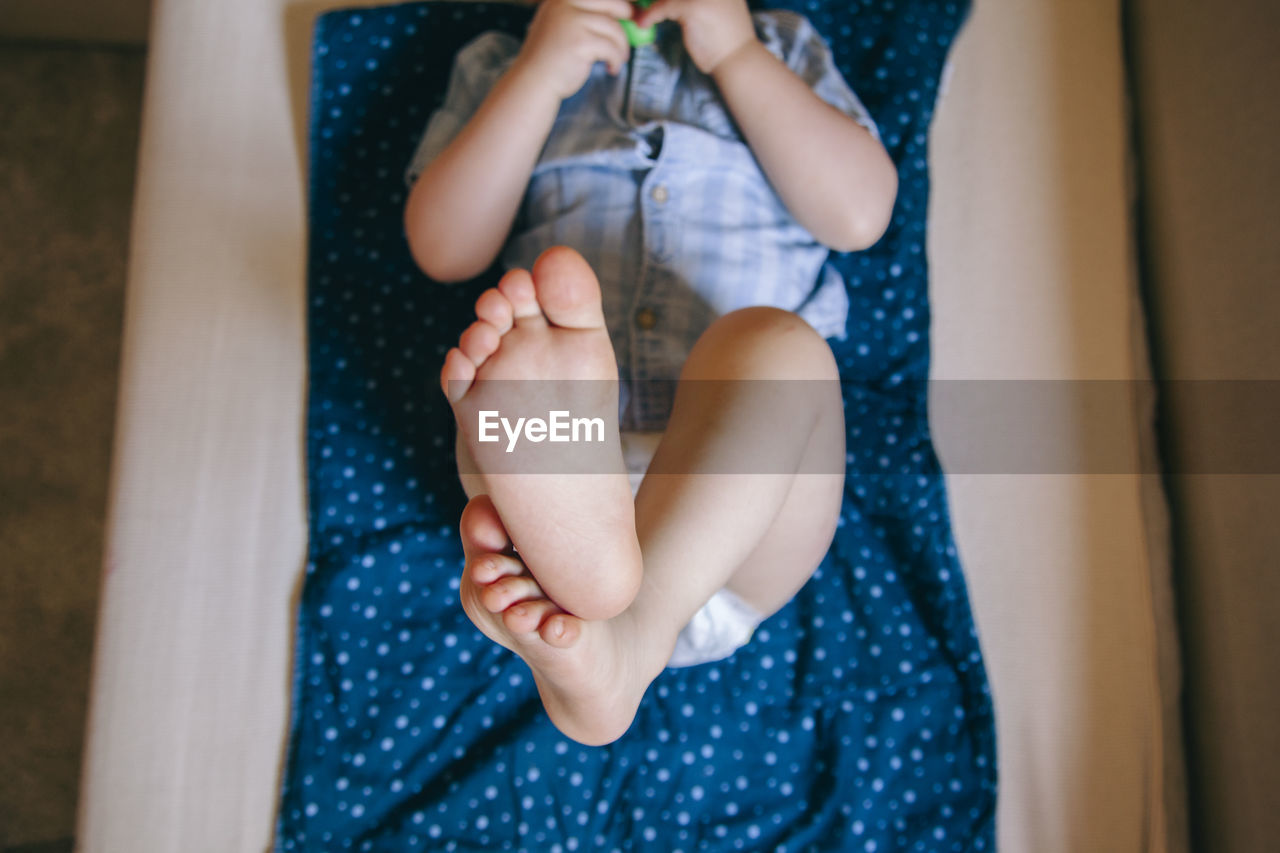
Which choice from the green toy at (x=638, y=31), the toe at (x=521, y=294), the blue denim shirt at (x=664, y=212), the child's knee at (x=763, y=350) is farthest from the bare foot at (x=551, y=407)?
the green toy at (x=638, y=31)

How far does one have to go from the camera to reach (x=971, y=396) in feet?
2.93

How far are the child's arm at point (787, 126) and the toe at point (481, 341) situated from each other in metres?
0.43

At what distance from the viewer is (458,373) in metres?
0.45

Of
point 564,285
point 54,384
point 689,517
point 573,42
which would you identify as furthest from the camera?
point 54,384

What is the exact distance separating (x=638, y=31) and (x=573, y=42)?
78 mm

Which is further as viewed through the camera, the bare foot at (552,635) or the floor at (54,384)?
the floor at (54,384)

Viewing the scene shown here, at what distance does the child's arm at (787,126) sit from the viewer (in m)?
0.74

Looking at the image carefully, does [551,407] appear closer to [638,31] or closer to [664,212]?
[664,212]

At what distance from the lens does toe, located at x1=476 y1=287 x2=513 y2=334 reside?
43 centimetres

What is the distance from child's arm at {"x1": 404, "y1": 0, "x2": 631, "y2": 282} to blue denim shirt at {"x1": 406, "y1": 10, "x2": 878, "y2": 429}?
0.05 m

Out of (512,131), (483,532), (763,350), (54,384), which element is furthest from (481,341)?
(54,384)

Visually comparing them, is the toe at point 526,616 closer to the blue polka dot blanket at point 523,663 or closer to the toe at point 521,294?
the toe at point 521,294

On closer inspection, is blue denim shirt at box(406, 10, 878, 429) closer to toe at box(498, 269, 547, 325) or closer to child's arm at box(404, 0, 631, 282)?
child's arm at box(404, 0, 631, 282)

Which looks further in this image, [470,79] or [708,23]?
[470,79]
